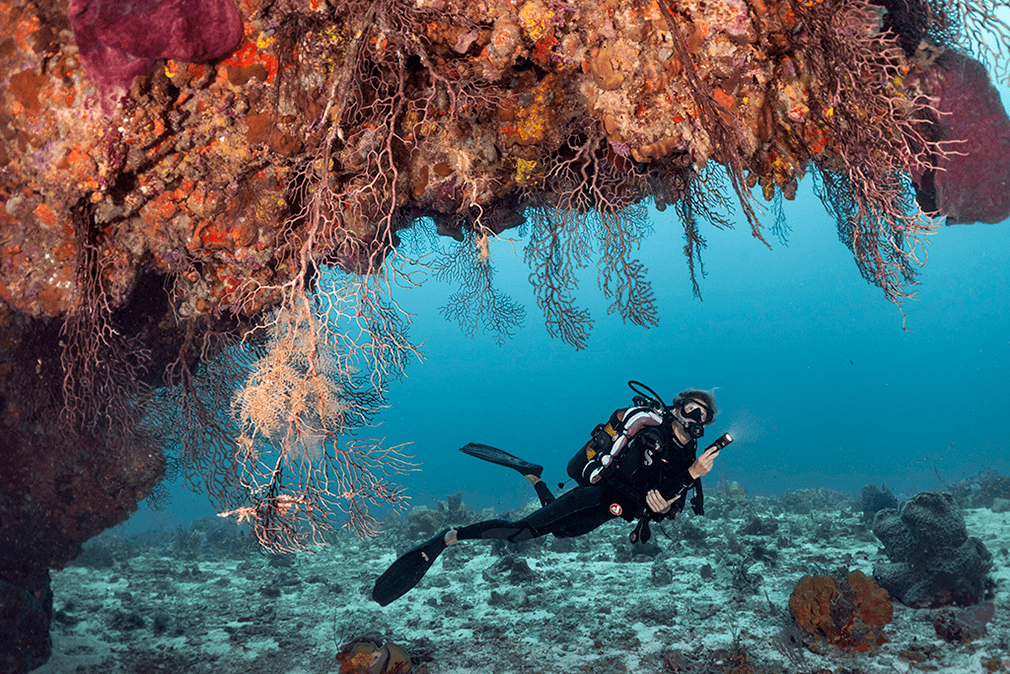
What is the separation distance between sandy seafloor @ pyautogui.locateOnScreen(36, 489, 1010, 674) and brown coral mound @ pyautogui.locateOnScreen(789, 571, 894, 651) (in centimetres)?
19

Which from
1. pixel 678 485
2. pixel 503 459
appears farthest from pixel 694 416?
pixel 503 459

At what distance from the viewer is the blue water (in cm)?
7581

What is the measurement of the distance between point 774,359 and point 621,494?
328ft

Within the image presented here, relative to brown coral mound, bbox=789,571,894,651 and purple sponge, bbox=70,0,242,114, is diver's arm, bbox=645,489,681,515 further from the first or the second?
purple sponge, bbox=70,0,242,114

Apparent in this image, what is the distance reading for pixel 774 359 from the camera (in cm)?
9312

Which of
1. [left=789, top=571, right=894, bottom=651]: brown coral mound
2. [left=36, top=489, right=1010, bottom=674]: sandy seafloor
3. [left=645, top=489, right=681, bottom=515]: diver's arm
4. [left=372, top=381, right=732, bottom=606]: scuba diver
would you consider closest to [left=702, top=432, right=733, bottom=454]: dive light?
[left=372, top=381, right=732, bottom=606]: scuba diver

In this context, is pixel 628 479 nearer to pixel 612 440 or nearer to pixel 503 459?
pixel 612 440

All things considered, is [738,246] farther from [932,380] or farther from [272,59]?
[272,59]

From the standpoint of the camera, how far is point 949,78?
3.42 meters

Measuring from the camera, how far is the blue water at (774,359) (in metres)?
75.8

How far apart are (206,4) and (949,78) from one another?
4871mm

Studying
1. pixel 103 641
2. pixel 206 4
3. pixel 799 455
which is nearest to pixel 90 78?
pixel 206 4

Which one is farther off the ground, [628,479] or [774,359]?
[774,359]

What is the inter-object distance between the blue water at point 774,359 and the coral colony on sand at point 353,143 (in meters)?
60.7
